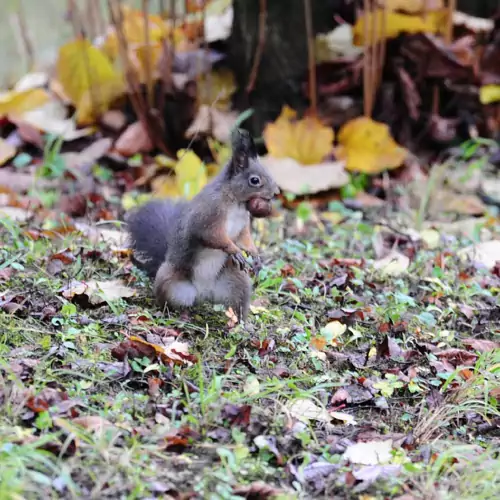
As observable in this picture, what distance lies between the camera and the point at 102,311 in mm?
2986

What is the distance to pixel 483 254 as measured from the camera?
4.12 meters

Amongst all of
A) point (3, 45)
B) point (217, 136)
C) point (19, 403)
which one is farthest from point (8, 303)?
point (3, 45)

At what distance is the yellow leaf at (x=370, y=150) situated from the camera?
16.8ft

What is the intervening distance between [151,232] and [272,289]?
22.5 inches

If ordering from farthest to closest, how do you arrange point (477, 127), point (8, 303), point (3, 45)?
point (3, 45) → point (477, 127) → point (8, 303)

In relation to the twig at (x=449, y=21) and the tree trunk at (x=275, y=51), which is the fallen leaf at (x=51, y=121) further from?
the twig at (x=449, y=21)

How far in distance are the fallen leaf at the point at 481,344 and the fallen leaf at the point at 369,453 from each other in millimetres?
876

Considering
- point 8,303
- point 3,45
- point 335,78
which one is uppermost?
point 8,303

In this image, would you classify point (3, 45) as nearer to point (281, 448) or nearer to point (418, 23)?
point (418, 23)

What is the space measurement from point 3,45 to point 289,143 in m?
4.79

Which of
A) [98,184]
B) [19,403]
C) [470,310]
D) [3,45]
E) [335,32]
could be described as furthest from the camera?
[3,45]

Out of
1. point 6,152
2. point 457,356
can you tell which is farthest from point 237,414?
point 6,152

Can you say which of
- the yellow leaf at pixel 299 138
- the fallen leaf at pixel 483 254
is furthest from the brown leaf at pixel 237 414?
the yellow leaf at pixel 299 138

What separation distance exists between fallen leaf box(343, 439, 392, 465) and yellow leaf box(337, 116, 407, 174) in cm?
299
